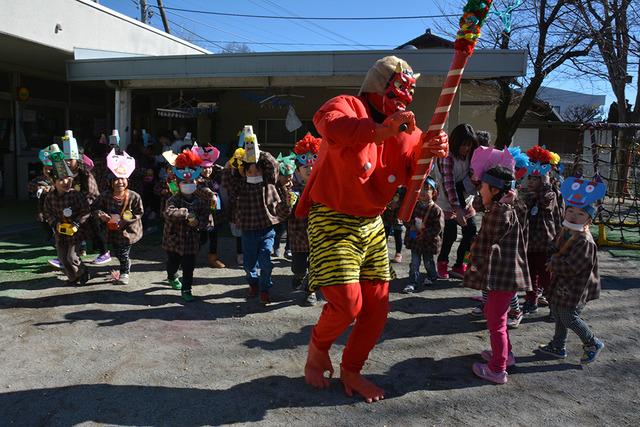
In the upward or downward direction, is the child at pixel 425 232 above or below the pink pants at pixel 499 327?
above

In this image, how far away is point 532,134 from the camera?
1126 inches

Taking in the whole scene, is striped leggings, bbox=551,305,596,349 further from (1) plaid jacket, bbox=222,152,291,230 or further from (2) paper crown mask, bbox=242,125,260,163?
(2) paper crown mask, bbox=242,125,260,163

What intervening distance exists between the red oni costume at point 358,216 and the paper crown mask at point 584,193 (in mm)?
1312

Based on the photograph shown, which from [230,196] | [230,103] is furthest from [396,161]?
[230,103]

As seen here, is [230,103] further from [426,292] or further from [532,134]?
[532,134]

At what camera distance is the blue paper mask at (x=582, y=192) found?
351cm

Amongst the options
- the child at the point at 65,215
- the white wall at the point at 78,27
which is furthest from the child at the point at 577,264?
the white wall at the point at 78,27

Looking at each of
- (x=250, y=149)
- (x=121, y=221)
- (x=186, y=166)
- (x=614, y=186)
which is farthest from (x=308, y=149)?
(x=614, y=186)

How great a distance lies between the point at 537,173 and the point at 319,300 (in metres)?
2.54

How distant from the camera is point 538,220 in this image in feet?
15.9

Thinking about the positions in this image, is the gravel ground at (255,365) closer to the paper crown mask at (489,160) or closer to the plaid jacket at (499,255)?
the plaid jacket at (499,255)

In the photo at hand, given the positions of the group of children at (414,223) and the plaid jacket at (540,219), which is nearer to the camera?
the group of children at (414,223)

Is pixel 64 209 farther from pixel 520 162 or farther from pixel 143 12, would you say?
pixel 143 12

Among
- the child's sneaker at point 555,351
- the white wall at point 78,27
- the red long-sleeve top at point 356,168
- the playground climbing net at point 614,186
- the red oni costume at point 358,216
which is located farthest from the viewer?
the white wall at point 78,27
